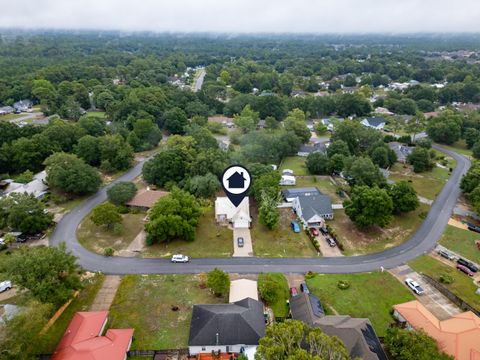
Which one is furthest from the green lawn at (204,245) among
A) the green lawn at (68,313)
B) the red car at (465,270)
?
the red car at (465,270)

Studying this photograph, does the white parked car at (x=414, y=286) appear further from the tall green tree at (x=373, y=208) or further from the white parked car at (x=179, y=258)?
the white parked car at (x=179, y=258)

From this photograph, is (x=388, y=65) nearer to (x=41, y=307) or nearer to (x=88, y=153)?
(x=88, y=153)

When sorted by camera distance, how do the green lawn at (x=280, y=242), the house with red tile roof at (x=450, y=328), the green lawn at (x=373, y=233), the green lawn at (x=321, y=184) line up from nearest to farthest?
the house with red tile roof at (x=450, y=328) < the green lawn at (x=280, y=242) < the green lawn at (x=373, y=233) < the green lawn at (x=321, y=184)

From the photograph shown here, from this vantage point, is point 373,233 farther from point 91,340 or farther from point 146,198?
point 91,340

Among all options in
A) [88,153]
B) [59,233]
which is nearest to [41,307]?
[59,233]

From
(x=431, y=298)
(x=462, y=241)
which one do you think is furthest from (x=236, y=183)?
(x=462, y=241)

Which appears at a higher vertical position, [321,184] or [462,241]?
[462,241]
